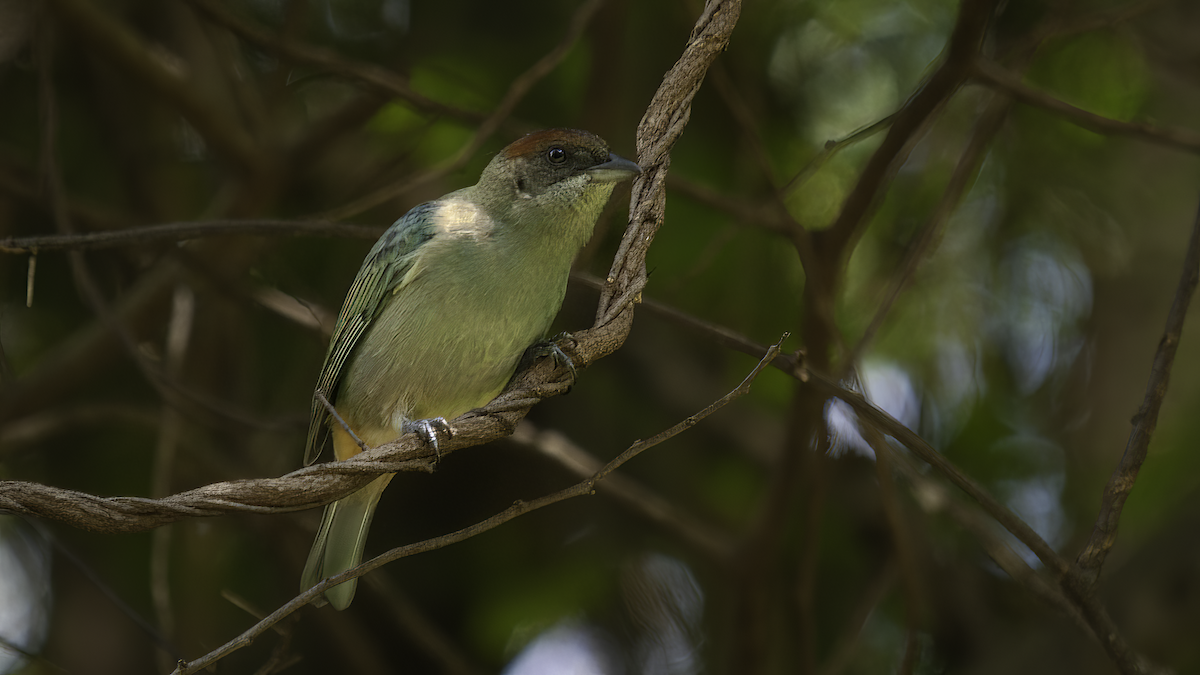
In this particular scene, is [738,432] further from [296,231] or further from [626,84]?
[296,231]

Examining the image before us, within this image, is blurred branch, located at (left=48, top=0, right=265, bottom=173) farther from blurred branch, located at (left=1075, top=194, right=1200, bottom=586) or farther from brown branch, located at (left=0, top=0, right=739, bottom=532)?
blurred branch, located at (left=1075, top=194, right=1200, bottom=586)

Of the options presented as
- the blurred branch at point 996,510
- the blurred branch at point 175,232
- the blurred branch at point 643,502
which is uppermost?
the blurred branch at point 175,232

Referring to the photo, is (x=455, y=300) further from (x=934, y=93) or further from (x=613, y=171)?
(x=934, y=93)

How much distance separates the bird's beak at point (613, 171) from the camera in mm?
2641

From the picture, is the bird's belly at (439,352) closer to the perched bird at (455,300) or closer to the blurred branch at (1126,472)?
the perched bird at (455,300)

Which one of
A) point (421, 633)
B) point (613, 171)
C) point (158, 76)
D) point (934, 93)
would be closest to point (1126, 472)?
point (934, 93)

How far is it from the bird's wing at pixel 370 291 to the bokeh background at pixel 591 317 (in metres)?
1.14

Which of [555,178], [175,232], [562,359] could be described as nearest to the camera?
[562,359]

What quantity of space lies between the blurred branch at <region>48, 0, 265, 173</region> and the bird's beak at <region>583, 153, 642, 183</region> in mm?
2294

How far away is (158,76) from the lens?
168 inches

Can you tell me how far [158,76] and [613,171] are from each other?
265 cm

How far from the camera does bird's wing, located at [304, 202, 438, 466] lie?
2.83m

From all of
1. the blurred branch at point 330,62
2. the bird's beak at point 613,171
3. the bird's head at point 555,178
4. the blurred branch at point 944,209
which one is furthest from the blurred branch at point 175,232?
the blurred branch at point 944,209

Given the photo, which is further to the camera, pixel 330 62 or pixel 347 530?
pixel 330 62
